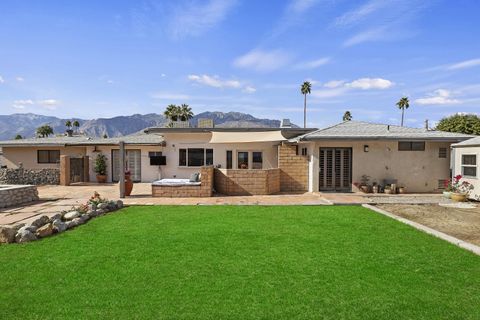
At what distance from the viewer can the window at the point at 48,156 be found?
34.6 m

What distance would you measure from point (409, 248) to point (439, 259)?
1.13m

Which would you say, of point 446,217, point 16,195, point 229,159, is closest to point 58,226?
point 16,195

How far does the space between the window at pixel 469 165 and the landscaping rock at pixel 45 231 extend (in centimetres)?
2490

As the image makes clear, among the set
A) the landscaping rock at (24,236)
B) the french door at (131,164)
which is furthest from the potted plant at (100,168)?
the landscaping rock at (24,236)

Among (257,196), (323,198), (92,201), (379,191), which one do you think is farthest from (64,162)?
(379,191)

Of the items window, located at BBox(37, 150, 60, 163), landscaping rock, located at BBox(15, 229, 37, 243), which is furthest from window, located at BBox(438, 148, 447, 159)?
window, located at BBox(37, 150, 60, 163)

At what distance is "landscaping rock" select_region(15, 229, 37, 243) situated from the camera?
11250 mm

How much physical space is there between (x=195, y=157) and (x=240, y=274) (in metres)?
24.0

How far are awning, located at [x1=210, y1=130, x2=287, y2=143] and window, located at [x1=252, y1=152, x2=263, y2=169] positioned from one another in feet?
7.24

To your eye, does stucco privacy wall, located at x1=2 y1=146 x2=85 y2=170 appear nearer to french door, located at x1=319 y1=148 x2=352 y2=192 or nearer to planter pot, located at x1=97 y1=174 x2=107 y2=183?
planter pot, located at x1=97 y1=174 x2=107 y2=183

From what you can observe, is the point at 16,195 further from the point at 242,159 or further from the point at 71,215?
the point at 242,159

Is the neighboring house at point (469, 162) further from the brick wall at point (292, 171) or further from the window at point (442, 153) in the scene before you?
the brick wall at point (292, 171)

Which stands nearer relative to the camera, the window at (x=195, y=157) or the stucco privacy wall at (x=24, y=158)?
the window at (x=195, y=157)

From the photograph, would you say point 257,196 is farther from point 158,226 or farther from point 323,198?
point 158,226
